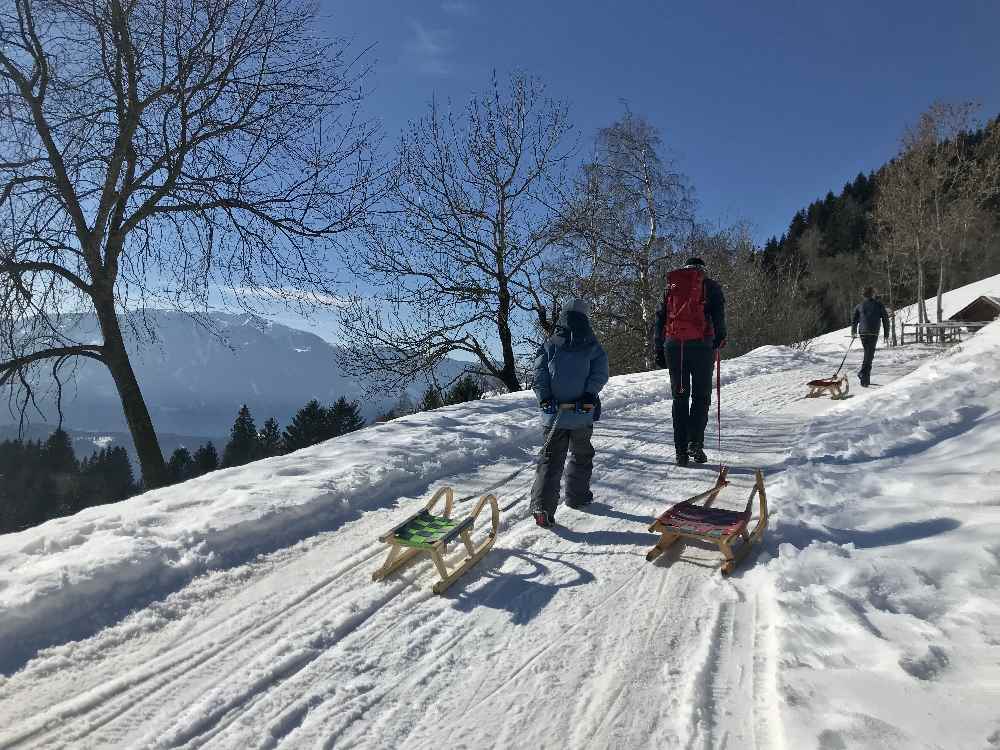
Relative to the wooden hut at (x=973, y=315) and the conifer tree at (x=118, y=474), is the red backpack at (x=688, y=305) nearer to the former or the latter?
the wooden hut at (x=973, y=315)

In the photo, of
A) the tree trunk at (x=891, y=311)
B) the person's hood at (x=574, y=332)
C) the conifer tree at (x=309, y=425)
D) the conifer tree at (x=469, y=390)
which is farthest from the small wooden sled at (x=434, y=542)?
the conifer tree at (x=309, y=425)

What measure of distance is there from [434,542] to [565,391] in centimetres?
178

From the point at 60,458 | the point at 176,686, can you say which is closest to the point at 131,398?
the point at 176,686

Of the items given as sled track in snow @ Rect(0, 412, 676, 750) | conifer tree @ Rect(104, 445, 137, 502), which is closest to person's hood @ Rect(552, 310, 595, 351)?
sled track in snow @ Rect(0, 412, 676, 750)

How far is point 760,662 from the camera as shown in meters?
2.65

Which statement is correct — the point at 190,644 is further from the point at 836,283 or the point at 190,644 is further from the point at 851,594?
the point at 836,283

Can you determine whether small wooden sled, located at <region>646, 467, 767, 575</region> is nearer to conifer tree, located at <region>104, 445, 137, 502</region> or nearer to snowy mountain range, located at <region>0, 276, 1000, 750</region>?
snowy mountain range, located at <region>0, 276, 1000, 750</region>

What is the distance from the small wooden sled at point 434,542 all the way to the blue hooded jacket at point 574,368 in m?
1.04

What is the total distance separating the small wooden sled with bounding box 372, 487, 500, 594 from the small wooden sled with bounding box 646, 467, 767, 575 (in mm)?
1198

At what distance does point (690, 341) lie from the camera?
596 centimetres

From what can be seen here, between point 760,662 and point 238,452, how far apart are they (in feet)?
177

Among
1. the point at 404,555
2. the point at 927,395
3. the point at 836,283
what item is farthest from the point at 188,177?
the point at 836,283

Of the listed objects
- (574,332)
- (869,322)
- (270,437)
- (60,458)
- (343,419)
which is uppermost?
(869,322)

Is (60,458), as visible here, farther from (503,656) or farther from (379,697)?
(503,656)
